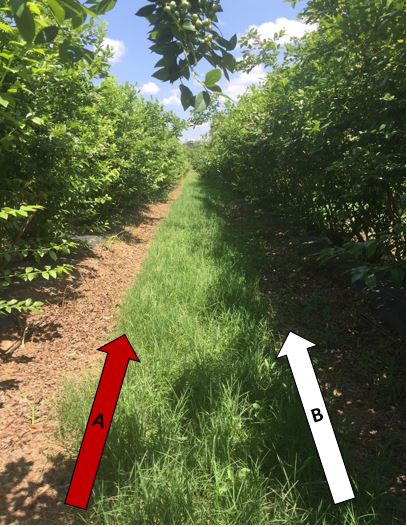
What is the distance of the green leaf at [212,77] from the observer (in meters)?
1.45

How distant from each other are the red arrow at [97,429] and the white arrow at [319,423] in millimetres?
1181

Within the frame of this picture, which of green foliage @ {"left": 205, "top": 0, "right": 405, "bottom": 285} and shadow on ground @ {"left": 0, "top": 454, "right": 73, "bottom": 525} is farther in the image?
green foliage @ {"left": 205, "top": 0, "right": 405, "bottom": 285}

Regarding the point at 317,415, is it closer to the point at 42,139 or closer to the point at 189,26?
the point at 189,26

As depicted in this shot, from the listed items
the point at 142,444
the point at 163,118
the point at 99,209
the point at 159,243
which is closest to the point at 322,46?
the point at 142,444

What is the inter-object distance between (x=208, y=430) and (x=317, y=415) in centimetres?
66

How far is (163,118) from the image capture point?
1622cm

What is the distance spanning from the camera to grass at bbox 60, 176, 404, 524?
187 cm

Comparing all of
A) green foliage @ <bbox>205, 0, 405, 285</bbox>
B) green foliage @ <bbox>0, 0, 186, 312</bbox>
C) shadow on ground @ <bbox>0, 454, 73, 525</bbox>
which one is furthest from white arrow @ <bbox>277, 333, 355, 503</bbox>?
green foliage @ <bbox>0, 0, 186, 312</bbox>

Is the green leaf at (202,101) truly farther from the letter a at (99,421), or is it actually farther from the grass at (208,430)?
the letter a at (99,421)

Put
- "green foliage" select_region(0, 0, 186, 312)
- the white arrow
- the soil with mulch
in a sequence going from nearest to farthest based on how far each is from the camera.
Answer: the white arrow, the soil with mulch, "green foliage" select_region(0, 0, 186, 312)

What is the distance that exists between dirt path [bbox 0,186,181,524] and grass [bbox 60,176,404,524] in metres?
0.20

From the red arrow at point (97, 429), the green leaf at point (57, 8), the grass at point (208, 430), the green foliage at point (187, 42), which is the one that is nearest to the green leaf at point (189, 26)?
the green foliage at point (187, 42)

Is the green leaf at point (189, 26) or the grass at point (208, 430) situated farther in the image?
the grass at point (208, 430)

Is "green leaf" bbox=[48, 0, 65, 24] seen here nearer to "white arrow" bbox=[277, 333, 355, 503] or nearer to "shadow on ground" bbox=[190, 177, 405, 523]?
"shadow on ground" bbox=[190, 177, 405, 523]
